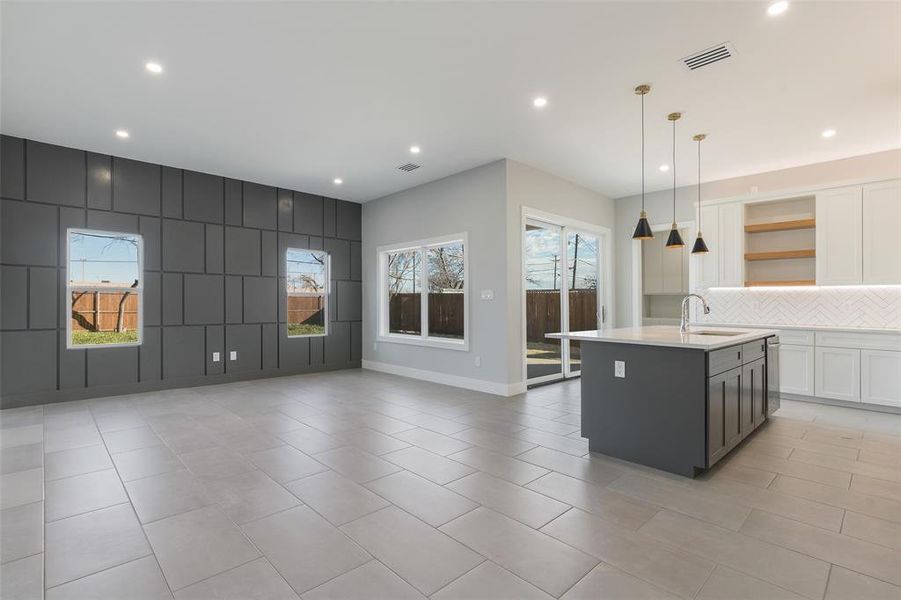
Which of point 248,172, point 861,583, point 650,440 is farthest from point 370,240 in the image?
point 861,583

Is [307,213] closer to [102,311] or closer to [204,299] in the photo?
[204,299]

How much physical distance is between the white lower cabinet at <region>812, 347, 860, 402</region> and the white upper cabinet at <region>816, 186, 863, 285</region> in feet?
2.90

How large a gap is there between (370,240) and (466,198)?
8.09 feet

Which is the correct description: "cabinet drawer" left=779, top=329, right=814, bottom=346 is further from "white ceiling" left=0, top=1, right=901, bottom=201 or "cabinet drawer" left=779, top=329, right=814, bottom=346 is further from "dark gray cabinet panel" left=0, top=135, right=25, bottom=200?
"dark gray cabinet panel" left=0, top=135, right=25, bottom=200

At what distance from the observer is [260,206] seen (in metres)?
6.78

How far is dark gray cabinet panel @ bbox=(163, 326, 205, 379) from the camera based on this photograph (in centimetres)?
589

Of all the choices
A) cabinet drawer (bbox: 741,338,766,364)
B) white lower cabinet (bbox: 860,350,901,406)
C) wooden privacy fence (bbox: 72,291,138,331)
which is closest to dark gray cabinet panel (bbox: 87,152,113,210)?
wooden privacy fence (bbox: 72,291,138,331)

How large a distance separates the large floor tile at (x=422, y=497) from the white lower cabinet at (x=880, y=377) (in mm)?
5038

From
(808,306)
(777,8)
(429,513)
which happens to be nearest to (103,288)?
(429,513)

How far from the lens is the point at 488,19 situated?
2.83m

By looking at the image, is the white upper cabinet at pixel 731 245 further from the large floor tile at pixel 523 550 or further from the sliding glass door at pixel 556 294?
the large floor tile at pixel 523 550

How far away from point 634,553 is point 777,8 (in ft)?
10.8

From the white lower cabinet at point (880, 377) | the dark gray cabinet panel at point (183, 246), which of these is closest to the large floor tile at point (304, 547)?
the dark gray cabinet panel at point (183, 246)

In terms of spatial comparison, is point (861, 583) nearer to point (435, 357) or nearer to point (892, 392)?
point (892, 392)
